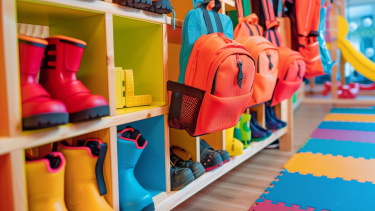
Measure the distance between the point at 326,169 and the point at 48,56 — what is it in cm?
149

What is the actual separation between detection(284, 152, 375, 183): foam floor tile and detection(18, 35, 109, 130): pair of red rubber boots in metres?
1.27

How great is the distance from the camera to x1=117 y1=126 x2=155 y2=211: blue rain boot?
2.93 ft

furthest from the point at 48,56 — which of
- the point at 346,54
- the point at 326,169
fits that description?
the point at 346,54

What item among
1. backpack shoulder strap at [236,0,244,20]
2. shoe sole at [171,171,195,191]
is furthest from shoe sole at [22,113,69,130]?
backpack shoulder strap at [236,0,244,20]

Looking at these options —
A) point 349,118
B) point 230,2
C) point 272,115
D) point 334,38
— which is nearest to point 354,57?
point 334,38

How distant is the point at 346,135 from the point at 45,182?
234 centimetres

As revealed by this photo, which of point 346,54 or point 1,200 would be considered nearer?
point 1,200

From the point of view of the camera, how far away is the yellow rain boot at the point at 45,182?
68 centimetres

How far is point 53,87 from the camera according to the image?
2.48ft

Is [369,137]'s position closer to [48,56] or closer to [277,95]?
[277,95]

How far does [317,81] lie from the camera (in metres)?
6.75

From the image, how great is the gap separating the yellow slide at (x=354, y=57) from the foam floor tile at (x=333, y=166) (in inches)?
106

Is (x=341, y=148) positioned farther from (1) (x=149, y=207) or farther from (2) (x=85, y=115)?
(2) (x=85, y=115)

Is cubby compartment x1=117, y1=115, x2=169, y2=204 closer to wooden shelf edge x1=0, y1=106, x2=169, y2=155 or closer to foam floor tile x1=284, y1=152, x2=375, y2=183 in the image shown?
wooden shelf edge x1=0, y1=106, x2=169, y2=155
